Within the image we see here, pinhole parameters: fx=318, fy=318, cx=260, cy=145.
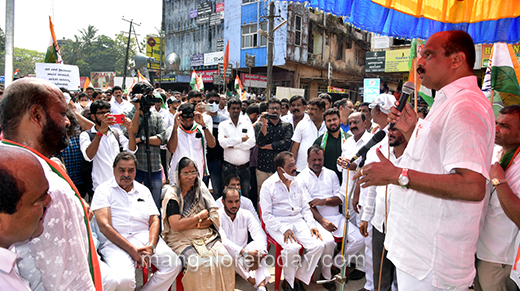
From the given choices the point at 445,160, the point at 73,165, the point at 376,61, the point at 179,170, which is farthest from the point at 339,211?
the point at 376,61

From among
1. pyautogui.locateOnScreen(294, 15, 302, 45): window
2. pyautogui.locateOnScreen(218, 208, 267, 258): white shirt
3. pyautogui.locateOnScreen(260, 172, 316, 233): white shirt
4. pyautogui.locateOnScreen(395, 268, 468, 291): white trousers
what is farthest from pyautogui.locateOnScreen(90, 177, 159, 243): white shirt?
pyautogui.locateOnScreen(294, 15, 302, 45): window

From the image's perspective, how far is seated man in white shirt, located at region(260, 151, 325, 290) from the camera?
360 cm

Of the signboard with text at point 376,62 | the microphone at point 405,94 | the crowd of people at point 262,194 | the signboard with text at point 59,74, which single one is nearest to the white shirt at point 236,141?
the crowd of people at point 262,194

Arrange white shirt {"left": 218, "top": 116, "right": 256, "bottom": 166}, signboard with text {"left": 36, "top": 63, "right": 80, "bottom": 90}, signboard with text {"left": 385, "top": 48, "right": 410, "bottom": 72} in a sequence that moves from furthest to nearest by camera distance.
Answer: signboard with text {"left": 385, "top": 48, "right": 410, "bottom": 72} → signboard with text {"left": 36, "top": 63, "right": 80, "bottom": 90} → white shirt {"left": 218, "top": 116, "right": 256, "bottom": 166}

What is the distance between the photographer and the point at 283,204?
159 inches

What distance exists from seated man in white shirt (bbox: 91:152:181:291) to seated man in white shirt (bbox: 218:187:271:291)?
0.67m

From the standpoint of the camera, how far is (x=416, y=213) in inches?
65.6

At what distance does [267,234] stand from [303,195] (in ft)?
2.24

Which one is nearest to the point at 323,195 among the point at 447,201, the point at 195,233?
the point at 195,233

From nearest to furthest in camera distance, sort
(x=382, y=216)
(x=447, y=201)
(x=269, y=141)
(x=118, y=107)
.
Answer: (x=447, y=201), (x=382, y=216), (x=269, y=141), (x=118, y=107)

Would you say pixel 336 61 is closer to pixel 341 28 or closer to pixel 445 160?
pixel 341 28

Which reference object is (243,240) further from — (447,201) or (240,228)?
(447,201)

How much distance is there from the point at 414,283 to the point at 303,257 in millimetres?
2106

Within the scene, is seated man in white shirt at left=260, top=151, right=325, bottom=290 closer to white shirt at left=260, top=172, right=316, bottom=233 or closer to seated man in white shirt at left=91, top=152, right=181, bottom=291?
white shirt at left=260, top=172, right=316, bottom=233
